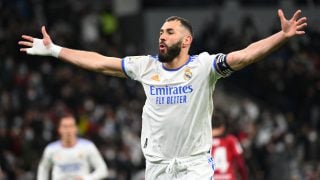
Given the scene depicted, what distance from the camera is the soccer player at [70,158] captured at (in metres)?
12.3

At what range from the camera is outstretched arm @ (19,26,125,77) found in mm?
8016

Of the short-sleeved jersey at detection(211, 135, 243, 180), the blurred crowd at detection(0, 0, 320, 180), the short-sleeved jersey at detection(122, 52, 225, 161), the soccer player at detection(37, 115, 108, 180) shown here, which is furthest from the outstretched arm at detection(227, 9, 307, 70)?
the blurred crowd at detection(0, 0, 320, 180)

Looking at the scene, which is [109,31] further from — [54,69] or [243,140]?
[243,140]

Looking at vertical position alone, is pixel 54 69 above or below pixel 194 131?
above

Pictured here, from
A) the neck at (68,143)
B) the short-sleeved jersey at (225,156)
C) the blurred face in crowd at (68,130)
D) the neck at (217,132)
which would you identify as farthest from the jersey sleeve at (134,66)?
the neck at (68,143)

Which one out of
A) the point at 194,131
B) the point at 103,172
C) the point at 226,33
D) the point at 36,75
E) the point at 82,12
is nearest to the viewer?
the point at 194,131

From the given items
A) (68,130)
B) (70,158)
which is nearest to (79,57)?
(68,130)

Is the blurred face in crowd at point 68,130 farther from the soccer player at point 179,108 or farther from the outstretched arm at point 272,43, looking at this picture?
the outstretched arm at point 272,43

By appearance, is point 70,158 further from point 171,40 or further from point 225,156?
point 171,40

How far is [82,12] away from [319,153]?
9.42 metres

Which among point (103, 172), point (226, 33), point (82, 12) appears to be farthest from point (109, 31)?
point (103, 172)

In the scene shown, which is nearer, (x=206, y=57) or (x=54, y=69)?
(x=206, y=57)

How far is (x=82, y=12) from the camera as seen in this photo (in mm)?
25547

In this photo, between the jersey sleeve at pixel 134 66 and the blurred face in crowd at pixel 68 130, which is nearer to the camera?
the jersey sleeve at pixel 134 66
